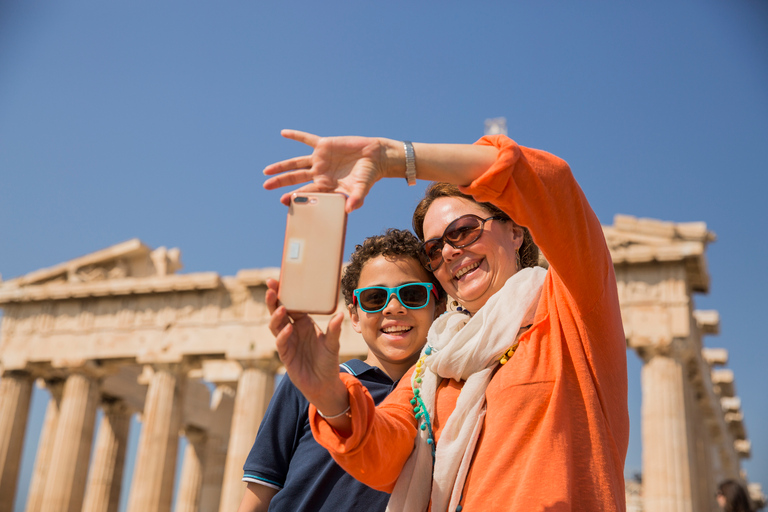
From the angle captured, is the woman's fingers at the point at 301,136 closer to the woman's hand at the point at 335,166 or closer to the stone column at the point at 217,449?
the woman's hand at the point at 335,166

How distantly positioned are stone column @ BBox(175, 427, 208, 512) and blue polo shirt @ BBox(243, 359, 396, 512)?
92.9ft

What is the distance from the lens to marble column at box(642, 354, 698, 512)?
59.3 ft

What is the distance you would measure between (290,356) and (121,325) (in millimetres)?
24597

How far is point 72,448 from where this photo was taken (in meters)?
24.7

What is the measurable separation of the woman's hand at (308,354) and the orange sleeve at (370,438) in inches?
3.6

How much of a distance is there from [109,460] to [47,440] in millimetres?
2318

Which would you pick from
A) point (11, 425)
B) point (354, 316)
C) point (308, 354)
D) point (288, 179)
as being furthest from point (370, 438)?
point (11, 425)

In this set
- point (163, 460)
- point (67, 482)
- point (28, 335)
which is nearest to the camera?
point (163, 460)

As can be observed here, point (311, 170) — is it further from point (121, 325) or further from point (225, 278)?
point (121, 325)

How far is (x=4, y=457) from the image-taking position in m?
25.6

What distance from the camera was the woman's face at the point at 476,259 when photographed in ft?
10.6

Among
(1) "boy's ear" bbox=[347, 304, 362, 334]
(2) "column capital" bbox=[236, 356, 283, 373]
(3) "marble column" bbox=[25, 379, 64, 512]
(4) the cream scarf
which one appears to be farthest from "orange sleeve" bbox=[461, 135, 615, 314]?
(3) "marble column" bbox=[25, 379, 64, 512]

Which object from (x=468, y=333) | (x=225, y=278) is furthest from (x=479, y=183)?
(x=225, y=278)

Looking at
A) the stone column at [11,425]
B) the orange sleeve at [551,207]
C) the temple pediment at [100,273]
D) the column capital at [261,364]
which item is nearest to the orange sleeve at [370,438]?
the orange sleeve at [551,207]
